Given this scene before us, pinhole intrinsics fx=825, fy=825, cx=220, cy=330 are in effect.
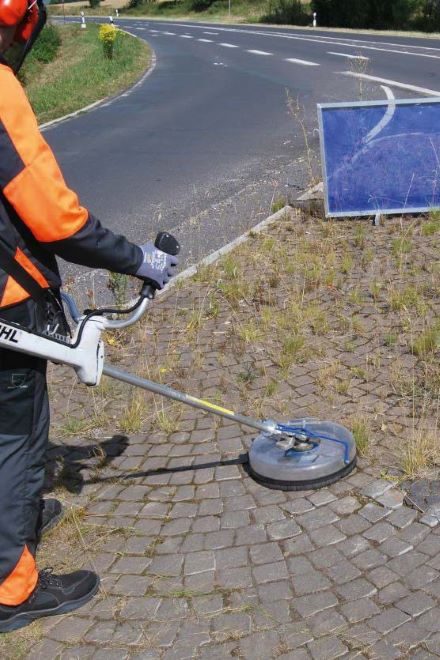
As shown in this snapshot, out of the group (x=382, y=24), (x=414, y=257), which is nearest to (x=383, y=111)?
(x=414, y=257)

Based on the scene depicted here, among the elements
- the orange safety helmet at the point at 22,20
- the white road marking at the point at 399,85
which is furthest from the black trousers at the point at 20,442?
the white road marking at the point at 399,85

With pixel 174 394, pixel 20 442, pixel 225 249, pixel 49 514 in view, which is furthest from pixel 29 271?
pixel 225 249

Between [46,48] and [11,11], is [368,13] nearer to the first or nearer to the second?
[46,48]

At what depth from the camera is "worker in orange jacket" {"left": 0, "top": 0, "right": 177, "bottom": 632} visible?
2588 mm

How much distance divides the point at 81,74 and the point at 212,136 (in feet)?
45.7

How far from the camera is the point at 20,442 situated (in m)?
2.93

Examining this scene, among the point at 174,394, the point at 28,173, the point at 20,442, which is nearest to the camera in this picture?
the point at 28,173

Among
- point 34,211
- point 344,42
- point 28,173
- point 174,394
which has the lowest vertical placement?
point 174,394

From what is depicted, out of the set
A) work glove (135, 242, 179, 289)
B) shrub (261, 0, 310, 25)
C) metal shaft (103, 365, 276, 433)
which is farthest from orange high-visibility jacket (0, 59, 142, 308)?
shrub (261, 0, 310, 25)

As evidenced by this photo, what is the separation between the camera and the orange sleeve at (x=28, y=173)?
255 centimetres

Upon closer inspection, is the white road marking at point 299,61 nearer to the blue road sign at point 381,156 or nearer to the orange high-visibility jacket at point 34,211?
the blue road sign at point 381,156

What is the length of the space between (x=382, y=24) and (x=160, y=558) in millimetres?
41676

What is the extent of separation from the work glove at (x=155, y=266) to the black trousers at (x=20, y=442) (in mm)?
409

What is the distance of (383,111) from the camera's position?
23.8ft
